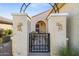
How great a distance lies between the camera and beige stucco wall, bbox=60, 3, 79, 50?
15.2ft

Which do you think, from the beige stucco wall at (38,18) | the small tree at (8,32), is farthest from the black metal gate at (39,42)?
the small tree at (8,32)

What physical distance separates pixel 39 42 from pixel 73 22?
3.17 feet

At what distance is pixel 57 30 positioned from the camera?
4.69 meters

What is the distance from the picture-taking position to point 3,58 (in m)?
4.66

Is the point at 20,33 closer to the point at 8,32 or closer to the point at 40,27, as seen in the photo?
the point at 8,32

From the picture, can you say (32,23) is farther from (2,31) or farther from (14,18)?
(2,31)

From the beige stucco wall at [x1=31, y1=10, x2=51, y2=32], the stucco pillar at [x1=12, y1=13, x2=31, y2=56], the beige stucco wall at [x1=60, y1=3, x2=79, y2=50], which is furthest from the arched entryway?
the beige stucco wall at [x1=60, y1=3, x2=79, y2=50]

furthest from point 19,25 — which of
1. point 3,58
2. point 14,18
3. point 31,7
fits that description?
point 3,58

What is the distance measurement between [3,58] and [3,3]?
131cm

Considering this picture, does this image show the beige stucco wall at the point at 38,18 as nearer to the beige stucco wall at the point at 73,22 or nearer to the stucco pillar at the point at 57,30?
the stucco pillar at the point at 57,30

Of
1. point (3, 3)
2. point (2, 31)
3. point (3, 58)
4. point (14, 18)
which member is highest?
point (3, 3)

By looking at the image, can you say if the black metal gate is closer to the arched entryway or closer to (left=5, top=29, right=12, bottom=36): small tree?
the arched entryway

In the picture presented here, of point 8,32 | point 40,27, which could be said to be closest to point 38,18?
point 40,27

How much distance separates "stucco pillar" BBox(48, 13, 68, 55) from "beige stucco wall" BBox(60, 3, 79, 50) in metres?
0.13
